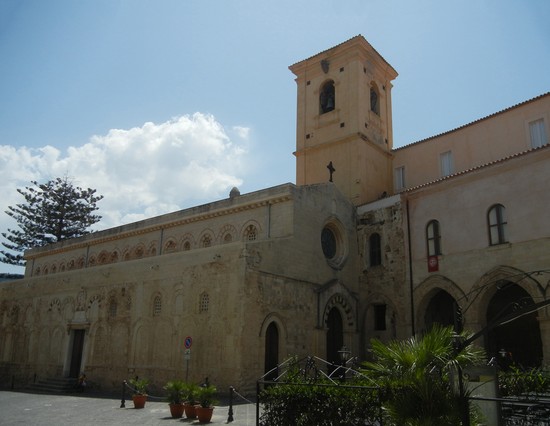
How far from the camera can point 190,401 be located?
612 inches

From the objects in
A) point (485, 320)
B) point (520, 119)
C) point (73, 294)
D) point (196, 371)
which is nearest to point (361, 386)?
point (196, 371)

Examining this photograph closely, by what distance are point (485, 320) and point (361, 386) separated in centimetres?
1443

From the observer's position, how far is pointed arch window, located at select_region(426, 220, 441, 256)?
23719mm

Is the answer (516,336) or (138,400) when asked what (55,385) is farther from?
(516,336)

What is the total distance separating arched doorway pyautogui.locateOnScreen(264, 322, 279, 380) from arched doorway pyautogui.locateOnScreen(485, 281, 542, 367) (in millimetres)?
8725

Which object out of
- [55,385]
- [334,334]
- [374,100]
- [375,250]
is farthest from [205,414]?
[374,100]

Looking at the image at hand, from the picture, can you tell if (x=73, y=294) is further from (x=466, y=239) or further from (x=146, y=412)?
(x=466, y=239)

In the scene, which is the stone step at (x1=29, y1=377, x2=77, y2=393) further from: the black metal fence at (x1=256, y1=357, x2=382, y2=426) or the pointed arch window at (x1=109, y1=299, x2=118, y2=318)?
the black metal fence at (x1=256, y1=357, x2=382, y2=426)

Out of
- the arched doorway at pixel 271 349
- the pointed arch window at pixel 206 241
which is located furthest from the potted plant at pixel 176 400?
the pointed arch window at pixel 206 241

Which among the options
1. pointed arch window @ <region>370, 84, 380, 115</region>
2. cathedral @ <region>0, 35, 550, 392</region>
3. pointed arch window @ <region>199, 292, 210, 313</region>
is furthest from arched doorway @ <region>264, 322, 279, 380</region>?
pointed arch window @ <region>370, 84, 380, 115</region>

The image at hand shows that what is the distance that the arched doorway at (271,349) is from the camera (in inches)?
827

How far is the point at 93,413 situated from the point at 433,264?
15359mm

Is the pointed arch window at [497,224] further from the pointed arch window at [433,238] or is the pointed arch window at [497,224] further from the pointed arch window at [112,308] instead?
the pointed arch window at [112,308]

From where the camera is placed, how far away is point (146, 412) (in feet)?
55.5
